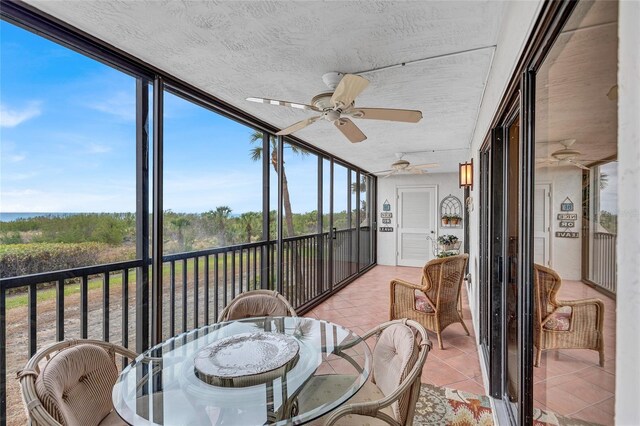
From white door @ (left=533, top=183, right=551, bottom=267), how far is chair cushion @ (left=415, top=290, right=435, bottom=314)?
2156mm

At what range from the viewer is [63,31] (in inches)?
65.6

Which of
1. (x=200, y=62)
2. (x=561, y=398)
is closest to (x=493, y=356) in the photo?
(x=561, y=398)

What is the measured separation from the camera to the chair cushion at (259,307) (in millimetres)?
2346

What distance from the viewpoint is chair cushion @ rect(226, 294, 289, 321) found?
2.35m

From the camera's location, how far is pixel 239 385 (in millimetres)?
1370

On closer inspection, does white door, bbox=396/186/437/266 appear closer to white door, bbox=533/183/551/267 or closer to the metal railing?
white door, bbox=533/183/551/267

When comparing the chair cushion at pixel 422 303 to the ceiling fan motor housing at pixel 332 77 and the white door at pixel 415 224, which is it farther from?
the white door at pixel 415 224

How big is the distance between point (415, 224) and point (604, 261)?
7041mm

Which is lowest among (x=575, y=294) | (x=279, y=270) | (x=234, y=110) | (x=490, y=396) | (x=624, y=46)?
(x=490, y=396)

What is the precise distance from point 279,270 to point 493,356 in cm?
237

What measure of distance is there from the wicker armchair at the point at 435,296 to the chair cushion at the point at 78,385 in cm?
270


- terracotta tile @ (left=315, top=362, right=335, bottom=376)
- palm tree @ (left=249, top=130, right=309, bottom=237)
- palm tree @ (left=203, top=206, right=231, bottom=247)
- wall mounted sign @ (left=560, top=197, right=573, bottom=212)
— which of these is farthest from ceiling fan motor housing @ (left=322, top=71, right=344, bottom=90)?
terracotta tile @ (left=315, top=362, right=335, bottom=376)

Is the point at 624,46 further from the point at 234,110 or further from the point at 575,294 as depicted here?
the point at 234,110

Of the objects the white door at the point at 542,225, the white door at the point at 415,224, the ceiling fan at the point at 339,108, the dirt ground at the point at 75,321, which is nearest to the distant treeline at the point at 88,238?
the dirt ground at the point at 75,321
